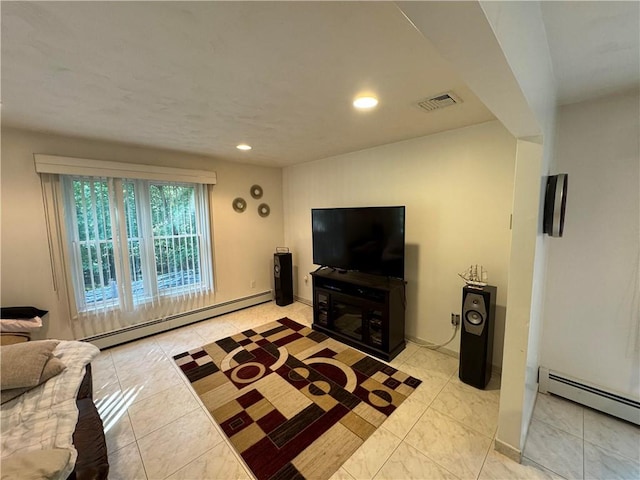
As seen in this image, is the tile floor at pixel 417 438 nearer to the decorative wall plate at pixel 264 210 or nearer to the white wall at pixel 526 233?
the white wall at pixel 526 233

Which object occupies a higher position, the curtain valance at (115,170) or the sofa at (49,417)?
the curtain valance at (115,170)

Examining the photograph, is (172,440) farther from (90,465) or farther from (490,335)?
(490,335)

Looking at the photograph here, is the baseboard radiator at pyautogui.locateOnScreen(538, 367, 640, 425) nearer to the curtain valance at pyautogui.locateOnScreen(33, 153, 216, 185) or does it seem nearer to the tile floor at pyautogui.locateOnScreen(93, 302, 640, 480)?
the tile floor at pyautogui.locateOnScreen(93, 302, 640, 480)

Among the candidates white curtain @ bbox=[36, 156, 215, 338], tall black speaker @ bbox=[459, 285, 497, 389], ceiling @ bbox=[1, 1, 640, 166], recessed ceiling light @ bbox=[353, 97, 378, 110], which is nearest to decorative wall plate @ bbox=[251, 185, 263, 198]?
white curtain @ bbox=[36, 156, 215, 338]

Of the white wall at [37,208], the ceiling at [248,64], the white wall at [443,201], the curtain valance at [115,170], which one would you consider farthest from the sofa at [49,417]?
the white wall at [443,201]

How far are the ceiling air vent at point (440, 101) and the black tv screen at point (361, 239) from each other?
0.96 meters

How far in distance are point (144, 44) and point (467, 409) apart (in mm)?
3014

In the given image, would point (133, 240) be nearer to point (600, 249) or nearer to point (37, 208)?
point (37, 208)

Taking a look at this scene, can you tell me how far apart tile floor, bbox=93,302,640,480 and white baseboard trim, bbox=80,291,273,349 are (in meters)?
0.57

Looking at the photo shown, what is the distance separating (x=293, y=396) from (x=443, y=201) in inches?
89.6

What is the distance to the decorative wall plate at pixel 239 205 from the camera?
3.92m

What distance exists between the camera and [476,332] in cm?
218

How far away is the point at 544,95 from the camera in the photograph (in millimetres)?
1375

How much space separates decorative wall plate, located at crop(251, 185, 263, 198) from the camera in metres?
4.08
